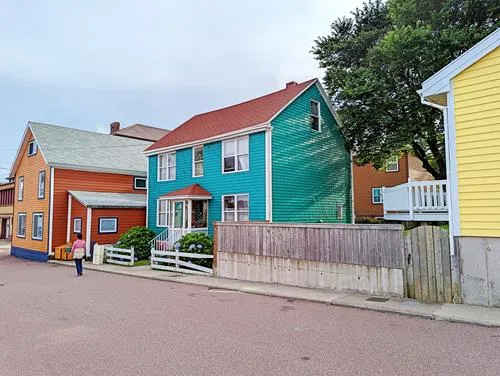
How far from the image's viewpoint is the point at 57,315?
26.3 feet

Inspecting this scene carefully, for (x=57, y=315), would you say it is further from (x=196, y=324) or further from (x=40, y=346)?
(x=196, y=324)

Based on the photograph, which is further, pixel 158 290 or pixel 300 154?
pixel 300 154

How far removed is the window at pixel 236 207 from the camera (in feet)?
55.8

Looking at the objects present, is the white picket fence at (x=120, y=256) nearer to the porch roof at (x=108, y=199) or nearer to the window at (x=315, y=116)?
the porch roof at (x=108, y=199)

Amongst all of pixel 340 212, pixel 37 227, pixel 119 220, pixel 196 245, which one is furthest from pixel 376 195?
pixel 37 227

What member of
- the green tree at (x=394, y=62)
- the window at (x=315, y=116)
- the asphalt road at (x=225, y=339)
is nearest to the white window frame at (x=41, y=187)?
the asphalt road at (x=225, y=339)

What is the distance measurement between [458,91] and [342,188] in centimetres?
1219

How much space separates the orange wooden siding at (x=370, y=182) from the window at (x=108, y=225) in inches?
830

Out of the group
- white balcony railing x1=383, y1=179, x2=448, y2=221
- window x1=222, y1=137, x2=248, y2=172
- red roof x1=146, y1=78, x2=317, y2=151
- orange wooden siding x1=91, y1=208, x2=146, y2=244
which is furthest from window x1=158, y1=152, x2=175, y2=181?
white balcony railing x1=383, y1=179, x2=448, y2=221

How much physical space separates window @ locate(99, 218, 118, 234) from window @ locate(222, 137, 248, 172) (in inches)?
322

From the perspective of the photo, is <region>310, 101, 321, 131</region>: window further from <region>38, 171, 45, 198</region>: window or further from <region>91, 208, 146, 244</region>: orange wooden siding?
<region>38, 171, 45, 198</region>: window

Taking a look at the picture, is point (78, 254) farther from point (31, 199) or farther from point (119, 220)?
point (31, 199)

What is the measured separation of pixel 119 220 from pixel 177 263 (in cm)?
912

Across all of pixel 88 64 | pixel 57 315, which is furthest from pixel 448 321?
pixel 88 64
